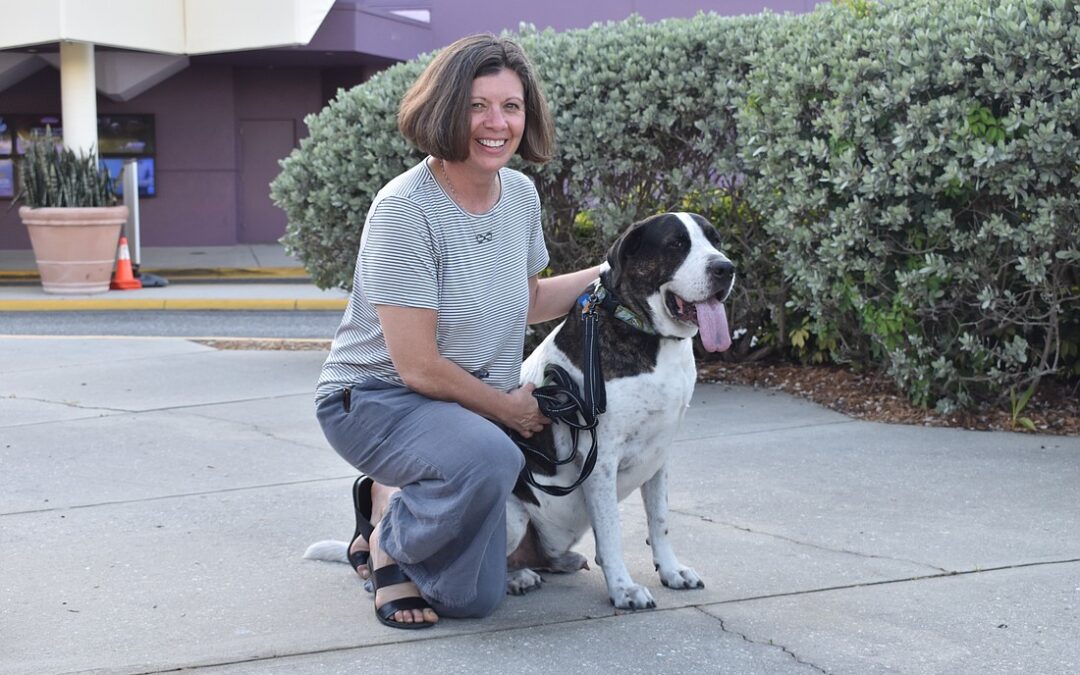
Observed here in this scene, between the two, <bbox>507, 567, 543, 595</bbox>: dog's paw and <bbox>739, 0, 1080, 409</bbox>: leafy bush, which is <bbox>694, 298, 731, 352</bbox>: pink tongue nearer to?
<bbox>507, 567, 543, 595</bbox>: dog's paw

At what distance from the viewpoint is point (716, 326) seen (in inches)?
160

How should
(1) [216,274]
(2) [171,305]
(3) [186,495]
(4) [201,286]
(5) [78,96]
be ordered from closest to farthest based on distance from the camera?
(3) [186,495], (2) [171,305], (4) [201,286], (5) [78,96], (1) [216,274]

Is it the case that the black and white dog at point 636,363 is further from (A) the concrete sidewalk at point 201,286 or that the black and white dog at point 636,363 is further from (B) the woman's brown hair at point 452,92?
(A) the concrete sidewalk at point 201,286

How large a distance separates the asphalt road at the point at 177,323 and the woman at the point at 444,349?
789 centimetres

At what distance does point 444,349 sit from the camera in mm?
4164

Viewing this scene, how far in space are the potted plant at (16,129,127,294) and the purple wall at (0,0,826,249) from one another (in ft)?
18.5

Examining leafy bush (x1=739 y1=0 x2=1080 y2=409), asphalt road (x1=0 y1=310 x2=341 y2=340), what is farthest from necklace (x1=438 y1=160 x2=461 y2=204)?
asphalt road (x1=0 y1=310 x2=341 y2=340)

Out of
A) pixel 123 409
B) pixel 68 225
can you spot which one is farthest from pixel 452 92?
pixel 68 225

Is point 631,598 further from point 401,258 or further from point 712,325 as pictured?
point 401,258

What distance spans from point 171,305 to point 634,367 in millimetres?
11663

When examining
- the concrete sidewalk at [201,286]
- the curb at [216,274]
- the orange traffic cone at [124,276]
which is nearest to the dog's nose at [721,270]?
the concrete sidewalk at [201,286]

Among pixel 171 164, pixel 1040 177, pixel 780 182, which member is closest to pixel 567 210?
pixel 780 182

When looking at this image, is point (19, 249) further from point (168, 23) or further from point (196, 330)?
point (196, 330)

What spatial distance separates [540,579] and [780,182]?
11.4 feet
